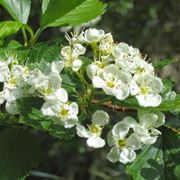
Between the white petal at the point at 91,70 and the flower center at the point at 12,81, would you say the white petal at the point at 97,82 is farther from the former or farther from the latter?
the flower center at the point at 12,81

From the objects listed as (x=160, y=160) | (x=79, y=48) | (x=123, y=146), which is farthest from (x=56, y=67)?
(x=160, y=160)

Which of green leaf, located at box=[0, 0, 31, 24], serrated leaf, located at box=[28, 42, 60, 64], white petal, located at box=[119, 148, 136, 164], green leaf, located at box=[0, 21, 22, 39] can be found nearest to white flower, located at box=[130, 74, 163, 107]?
white petal, located at box=[119, 148, 136, 164]

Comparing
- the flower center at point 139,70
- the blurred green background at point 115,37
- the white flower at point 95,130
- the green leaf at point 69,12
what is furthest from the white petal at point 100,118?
the blurred green background at point 115,37

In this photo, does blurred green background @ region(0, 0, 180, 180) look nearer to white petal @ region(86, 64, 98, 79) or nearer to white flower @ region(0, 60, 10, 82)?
white flower @ region(0, 60, 10, 82)

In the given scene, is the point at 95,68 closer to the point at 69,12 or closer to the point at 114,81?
the point at 114,81

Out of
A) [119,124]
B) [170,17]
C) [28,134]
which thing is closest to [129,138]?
[119,124]
